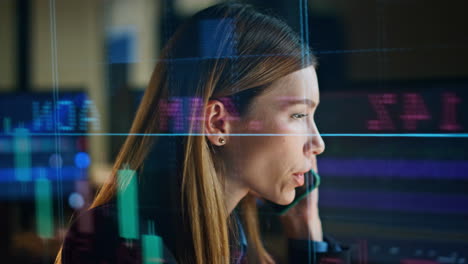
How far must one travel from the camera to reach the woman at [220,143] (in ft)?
5.48

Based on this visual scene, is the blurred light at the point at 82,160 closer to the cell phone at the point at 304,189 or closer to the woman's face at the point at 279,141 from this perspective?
the woman's face at the point at 279,141

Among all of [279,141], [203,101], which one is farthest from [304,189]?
[203,101]

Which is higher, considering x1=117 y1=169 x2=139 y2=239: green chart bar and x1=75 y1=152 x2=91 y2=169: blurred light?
x1=75 y1=152 x2=91 y2=169: blurred light

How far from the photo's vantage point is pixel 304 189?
167 centimetres

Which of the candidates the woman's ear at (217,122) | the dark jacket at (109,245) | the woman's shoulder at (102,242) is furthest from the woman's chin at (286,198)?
the woman's shoulder at (102,242)

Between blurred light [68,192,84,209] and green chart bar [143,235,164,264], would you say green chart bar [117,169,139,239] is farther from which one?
blurred light [68,192,84,209]

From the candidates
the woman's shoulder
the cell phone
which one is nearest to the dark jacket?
the woman's shoulder

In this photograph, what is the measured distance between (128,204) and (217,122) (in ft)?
1.46

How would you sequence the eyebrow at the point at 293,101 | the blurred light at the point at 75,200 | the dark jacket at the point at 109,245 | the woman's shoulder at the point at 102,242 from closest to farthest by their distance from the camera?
the eyebrow at the point at 293,101 → the dark jacket at the point at 109,245 → the woman's shoulder at the point at 102,242 → the blurred light at the point at 75,200

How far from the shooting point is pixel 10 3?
6.91 ft

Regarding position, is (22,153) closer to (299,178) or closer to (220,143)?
(220,143)

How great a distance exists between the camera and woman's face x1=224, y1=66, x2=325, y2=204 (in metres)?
1.64

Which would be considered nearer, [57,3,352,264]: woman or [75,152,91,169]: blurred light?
[57,3,352,264]: woman

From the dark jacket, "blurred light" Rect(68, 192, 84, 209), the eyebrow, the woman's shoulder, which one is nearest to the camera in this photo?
the eyebrow
